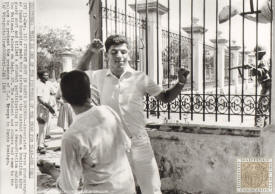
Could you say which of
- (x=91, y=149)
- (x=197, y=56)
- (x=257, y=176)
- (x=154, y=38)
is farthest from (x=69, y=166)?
(x=197, y=56)

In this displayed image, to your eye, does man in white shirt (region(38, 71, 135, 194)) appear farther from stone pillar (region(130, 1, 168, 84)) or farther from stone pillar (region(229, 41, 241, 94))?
stone pillar (region(229, 41, 241, 94))

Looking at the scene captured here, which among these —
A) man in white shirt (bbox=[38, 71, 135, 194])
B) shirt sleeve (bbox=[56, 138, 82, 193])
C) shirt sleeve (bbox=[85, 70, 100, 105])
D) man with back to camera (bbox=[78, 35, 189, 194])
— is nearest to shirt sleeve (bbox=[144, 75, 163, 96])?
man with back to camera (bbox=[78, 35, 189, 194])

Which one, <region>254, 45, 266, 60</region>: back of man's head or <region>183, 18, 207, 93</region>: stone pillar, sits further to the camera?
<region>183, 18, 207, 93</region>: stone pillar

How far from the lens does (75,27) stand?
6.83 feet

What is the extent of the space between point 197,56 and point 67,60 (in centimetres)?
96

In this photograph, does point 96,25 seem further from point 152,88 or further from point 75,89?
point 75,89

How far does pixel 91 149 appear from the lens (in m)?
1.23

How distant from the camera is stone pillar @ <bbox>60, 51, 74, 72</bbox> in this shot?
1979mm

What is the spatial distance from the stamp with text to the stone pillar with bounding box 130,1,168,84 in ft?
2.66

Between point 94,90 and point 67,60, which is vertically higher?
point 67,60

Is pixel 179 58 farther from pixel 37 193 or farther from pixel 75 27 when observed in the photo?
pixel 37 193

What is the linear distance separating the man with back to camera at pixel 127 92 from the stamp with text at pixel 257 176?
0.59 metres

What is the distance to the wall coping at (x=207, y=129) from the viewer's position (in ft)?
7.08

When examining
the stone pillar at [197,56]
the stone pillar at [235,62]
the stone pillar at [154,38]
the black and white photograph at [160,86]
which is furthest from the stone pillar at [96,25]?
the stone pillar at [235,62]
